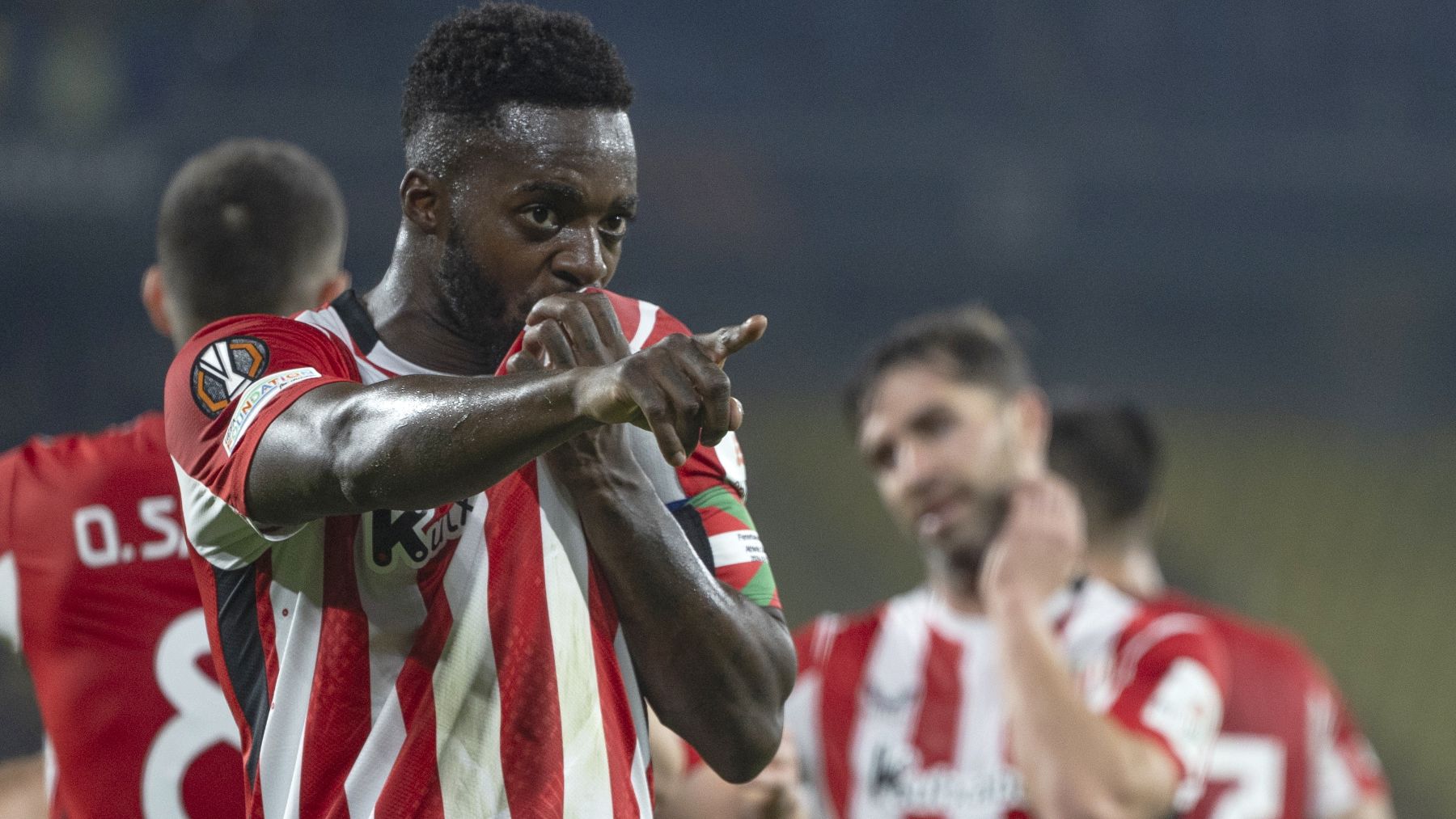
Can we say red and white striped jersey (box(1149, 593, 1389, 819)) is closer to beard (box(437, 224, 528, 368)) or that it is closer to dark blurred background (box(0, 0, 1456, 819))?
beard (box(437, 224, 528, 368))

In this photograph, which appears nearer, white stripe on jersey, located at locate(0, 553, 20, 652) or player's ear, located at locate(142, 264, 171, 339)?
white stripe on jersey, located at locate(0, 553, 20, 652)

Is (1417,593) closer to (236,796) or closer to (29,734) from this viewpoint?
(29,734)

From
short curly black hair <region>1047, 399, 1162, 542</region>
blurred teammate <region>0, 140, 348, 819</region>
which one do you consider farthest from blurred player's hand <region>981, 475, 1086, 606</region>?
blurred teammate <region>0, 140, 348, 819</region>

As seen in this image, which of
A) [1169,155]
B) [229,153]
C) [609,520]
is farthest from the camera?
[1169,155]

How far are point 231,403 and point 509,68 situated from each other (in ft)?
1.45

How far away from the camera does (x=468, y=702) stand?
1.52m

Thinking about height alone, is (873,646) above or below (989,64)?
below

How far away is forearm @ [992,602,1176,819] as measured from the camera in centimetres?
328

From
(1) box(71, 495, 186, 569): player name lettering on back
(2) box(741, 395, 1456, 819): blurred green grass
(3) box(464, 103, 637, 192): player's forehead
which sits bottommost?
(2) box(741, 395, 1456, 819): blurred green grass

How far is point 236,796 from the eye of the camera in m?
2.32

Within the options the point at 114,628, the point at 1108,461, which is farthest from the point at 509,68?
the point at 1108,461

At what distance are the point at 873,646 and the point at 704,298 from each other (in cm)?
587

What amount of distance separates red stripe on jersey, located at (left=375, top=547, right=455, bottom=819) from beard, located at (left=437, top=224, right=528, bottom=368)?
9.2 inches

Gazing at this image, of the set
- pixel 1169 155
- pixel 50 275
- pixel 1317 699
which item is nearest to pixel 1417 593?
pixel 1169 155
